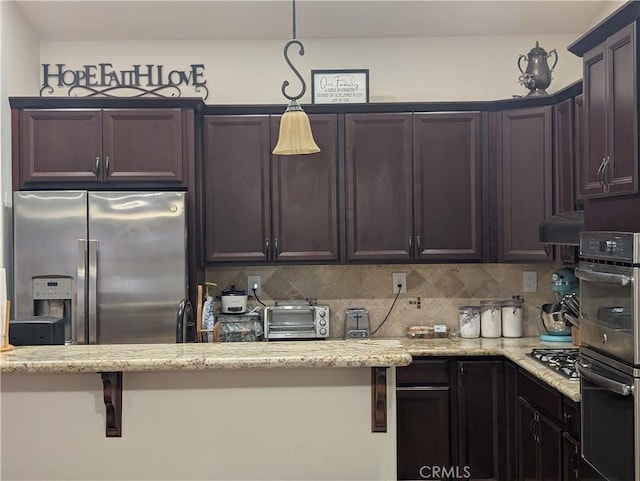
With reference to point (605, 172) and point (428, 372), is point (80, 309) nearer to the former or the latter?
point (428, 372)

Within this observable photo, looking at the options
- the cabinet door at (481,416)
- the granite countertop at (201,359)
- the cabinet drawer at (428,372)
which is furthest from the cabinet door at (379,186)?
the granite countertop at (201,359)

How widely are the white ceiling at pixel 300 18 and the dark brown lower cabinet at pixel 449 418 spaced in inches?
85.5

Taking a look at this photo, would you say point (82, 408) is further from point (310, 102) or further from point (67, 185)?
point (310, 102)

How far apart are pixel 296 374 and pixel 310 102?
2.54m

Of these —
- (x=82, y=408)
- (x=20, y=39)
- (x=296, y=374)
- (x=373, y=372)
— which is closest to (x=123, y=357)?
(x=82, y=408)

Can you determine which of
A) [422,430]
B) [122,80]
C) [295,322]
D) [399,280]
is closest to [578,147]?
[399,280]

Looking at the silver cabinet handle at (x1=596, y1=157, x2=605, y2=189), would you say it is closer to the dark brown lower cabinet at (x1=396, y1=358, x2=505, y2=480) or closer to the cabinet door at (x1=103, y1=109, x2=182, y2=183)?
the dark brown lower cabinet at (x1=396, y1=358, x2=505, y2=480)

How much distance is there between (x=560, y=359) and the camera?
332 cm

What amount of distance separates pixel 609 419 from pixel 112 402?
68.7 inches

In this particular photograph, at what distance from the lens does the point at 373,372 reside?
Answer: 2.16m

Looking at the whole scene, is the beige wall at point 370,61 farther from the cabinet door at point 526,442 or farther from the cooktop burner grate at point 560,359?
the cabinet door at point 526,442

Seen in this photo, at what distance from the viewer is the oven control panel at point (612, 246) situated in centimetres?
217

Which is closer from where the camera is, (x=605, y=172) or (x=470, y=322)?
(x=605, y=172)

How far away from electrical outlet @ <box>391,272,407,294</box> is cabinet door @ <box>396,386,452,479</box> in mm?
825
